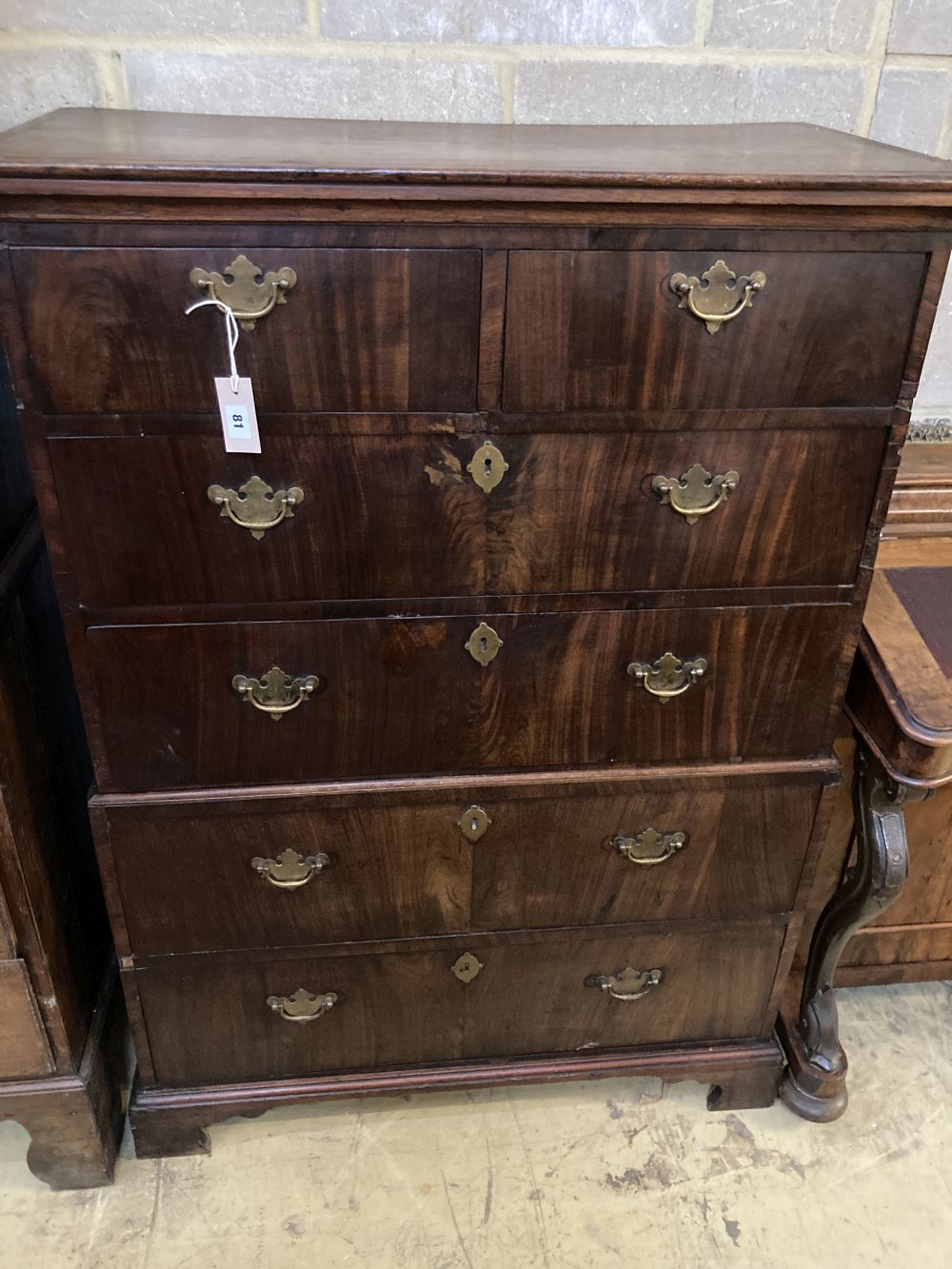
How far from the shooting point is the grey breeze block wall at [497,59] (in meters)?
1.33

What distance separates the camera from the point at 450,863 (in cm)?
135

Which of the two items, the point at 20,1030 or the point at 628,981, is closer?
the point at 20,1030

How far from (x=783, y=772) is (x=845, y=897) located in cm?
29

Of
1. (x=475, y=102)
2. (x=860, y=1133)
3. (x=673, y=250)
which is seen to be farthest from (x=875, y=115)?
(x=860, y=1133)

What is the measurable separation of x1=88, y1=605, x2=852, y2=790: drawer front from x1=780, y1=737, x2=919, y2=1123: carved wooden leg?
149 mm

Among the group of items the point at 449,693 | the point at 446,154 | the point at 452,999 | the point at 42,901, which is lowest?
the point at 452,999

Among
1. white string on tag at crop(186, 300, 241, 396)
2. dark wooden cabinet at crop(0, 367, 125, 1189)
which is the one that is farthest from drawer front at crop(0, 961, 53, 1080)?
white string on tag at crop(186, 300, 241, 396)

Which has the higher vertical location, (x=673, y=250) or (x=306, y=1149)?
(x=673, y=250)

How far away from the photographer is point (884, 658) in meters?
1.28

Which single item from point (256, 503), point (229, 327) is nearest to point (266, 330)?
point (229, 327)

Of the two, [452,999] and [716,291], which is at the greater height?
[716,291]

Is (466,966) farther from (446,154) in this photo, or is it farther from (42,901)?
(446,154)

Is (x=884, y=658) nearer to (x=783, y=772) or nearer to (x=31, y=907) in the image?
(x=783, y=772)

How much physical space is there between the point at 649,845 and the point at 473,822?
0.25 m
